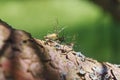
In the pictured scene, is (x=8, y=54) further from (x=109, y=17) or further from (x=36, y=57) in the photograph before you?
(x=109, y=17)

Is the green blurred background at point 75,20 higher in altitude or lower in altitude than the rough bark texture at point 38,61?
higher

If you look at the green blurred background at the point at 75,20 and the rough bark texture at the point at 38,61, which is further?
the green blurred background at the point at 75,20

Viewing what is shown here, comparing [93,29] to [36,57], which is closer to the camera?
[36,57]

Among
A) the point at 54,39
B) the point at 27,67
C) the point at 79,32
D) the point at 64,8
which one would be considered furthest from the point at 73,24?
the point at 27,67

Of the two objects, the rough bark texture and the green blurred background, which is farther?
the green blurred background

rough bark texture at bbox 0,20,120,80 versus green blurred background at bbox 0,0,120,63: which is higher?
green blurred background at bbox 0,0,120,63
